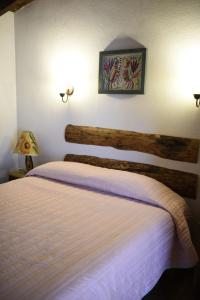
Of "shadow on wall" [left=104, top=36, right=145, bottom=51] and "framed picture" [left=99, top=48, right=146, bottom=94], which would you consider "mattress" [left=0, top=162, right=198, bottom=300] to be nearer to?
"framed picture" [left=99, top=48, right=146, bottom=94]

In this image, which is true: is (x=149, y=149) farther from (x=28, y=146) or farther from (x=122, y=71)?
(x=28, y=146)

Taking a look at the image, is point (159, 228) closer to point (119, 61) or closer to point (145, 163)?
point (145, 163)

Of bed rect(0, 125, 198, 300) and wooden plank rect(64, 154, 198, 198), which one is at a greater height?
wooden plank rect(64, 154, 198, 198)

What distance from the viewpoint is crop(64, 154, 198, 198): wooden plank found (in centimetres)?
230

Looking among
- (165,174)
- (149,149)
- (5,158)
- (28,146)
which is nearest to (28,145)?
(28,146)

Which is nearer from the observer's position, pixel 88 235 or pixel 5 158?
pixel 88 235

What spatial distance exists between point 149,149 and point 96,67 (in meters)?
0.99

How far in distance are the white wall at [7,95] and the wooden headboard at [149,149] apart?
968mm

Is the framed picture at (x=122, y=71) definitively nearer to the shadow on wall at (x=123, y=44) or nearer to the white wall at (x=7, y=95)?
the shadow on wall at (x=123, y=44)

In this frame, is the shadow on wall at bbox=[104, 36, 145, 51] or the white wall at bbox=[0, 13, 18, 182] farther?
the white wall at bbox=[0, 13, 18, 182]

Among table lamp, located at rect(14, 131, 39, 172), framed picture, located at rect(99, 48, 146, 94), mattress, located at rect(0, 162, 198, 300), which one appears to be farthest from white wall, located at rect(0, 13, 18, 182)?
framed picture, located at rect(99, 48, 146, 94)

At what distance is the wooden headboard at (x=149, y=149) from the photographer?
2.29m

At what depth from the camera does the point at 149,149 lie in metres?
2.48

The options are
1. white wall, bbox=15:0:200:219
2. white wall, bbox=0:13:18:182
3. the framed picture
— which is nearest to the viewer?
white wall, bbox=15:0:200:219
